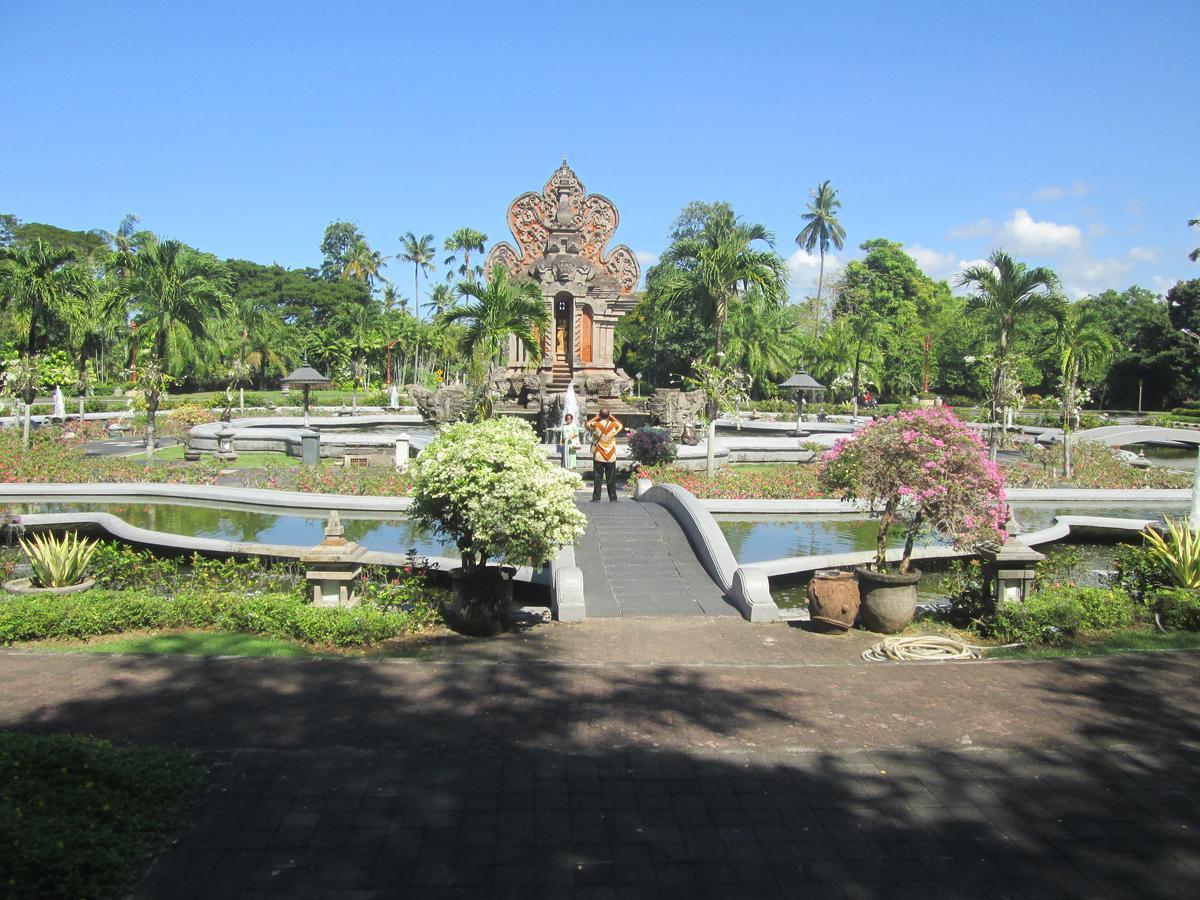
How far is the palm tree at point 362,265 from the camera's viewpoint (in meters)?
87.2

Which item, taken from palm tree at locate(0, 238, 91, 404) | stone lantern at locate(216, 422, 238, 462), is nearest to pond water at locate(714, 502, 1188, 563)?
stone lantern at locate(216, 422, 238, 462)

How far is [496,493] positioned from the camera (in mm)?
8859

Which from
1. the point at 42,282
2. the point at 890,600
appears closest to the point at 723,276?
the point at 890,600

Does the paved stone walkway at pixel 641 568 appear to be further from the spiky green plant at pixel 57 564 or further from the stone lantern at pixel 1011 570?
the spiky green plant at pixel 57 564

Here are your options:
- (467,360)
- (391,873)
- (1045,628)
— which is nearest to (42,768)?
(391,873)

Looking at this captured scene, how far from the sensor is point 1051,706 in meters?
7.29

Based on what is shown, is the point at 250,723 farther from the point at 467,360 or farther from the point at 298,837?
the point at 467,360

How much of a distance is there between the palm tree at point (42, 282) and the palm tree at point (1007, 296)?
104 feet

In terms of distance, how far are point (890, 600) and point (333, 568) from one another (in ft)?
20.0

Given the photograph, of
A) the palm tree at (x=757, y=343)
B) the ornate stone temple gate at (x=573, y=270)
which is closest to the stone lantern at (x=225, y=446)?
the ornate stone temple gate at (x=573, y=270)

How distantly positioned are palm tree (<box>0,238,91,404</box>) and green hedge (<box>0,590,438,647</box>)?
27.5 meters

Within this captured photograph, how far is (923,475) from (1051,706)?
291 centimetres

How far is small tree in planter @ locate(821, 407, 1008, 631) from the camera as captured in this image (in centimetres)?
951

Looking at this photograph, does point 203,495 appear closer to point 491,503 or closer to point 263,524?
point 263,524
